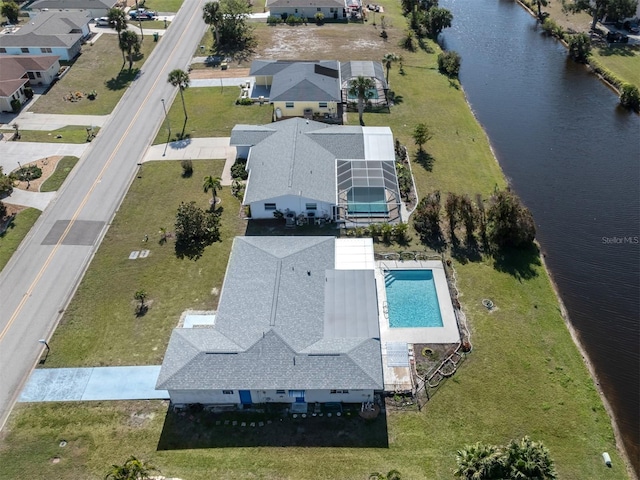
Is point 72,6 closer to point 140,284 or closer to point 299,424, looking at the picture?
point 140,284

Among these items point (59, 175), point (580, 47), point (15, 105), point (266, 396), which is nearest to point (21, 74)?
point (15, 105)

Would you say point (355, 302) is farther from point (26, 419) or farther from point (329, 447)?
point (26, 419)

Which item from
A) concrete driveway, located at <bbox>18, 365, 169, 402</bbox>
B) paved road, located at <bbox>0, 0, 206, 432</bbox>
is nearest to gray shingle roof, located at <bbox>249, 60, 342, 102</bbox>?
paved road, located at <bbox>0, 0, 206, 432</bbox>

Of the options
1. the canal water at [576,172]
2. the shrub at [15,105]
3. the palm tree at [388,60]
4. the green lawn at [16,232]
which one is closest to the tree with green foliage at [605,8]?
the canal water at [576,172]

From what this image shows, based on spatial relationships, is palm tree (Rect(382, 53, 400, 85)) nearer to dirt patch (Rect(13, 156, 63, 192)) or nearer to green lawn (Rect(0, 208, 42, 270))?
dirt patch (Rect(13, 156, 63, 192))

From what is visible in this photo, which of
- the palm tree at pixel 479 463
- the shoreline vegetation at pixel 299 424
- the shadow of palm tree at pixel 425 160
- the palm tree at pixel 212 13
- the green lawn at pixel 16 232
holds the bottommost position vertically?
the shoreline vegetation at pixel 299 424

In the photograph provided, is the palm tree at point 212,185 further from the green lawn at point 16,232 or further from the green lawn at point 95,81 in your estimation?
the green lawn at point 95,81
